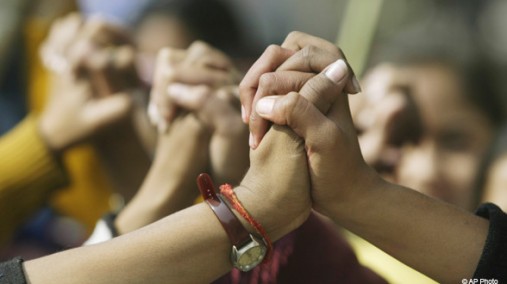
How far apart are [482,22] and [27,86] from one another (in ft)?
3.25

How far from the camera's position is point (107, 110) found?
4.94 feet

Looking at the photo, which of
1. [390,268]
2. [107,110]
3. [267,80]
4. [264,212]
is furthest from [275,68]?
[107,110]

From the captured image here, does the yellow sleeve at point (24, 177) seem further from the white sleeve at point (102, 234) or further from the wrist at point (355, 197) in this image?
the wrist at point (355, 197)

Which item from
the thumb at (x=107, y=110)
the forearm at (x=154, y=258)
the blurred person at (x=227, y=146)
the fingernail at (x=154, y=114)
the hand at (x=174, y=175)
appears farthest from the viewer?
the thumb at (x=107, y=110)

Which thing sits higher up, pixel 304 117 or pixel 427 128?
pixel 304 117

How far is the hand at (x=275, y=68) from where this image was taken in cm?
89

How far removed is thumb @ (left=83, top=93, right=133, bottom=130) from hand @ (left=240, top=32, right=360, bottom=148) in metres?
0.61

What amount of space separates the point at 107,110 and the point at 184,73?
35 cm

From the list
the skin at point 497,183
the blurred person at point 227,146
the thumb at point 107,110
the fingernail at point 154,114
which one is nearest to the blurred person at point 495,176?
the skin at point 497,183

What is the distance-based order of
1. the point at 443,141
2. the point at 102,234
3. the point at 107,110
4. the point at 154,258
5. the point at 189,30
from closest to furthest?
the point at 154,258 → the point at 102,234 → the point at 443,141 → the point at 107,110 → the point at 189,30

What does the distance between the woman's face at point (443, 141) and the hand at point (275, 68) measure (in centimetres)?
44

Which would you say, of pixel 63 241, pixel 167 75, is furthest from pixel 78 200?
pixel 167 75

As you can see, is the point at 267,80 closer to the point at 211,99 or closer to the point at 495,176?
the point at 211,99

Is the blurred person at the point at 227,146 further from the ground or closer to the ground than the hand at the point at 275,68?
closer to the ground
